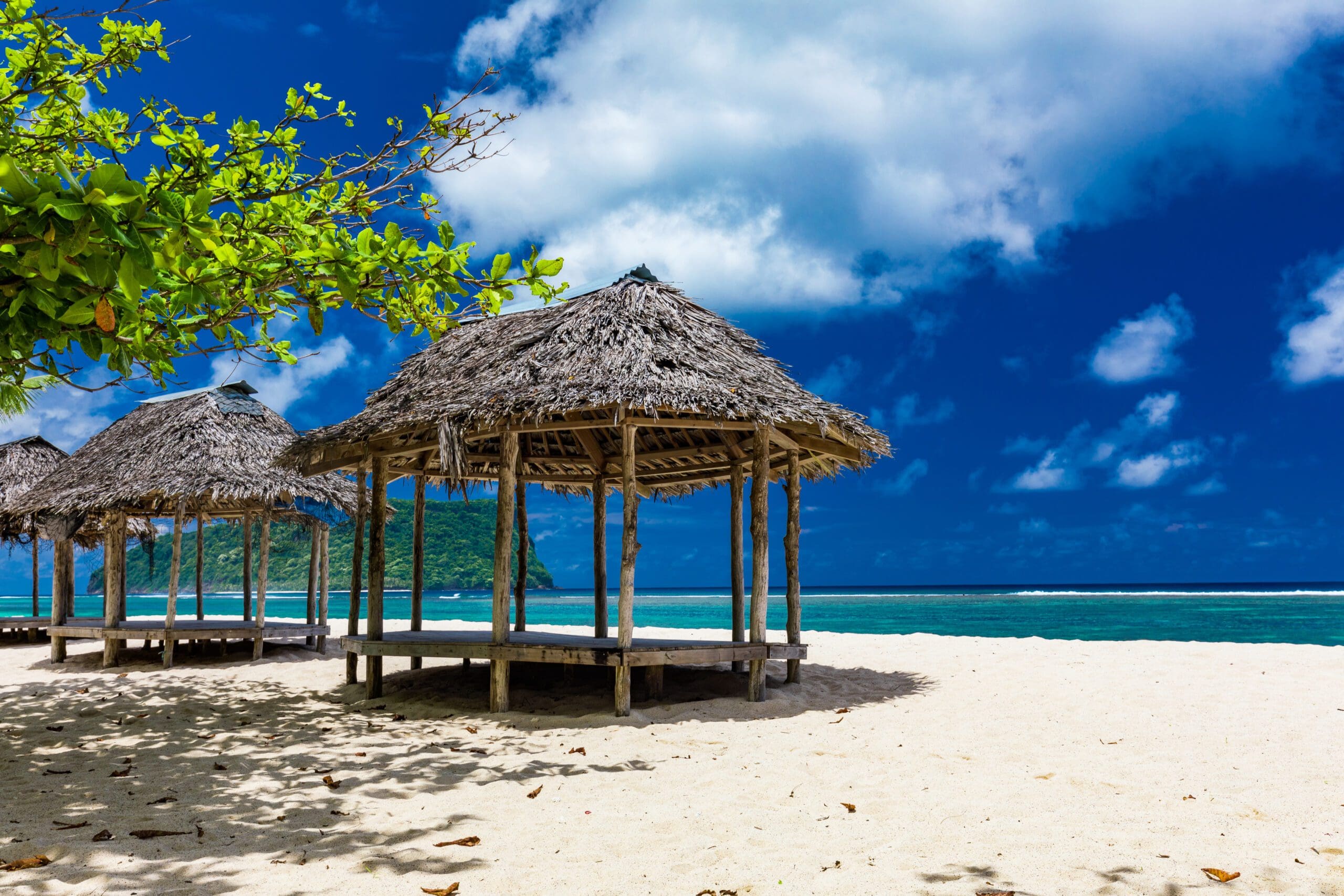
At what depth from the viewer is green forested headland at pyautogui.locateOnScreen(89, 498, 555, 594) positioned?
69562 mm

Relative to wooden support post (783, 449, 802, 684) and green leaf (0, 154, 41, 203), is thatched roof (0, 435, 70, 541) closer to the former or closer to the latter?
wooden support post (783, 449, 802, 684)

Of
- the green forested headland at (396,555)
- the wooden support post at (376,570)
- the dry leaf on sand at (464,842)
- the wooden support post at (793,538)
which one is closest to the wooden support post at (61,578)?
the wooden support post at (376,570)

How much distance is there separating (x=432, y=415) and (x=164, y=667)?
25.8ft

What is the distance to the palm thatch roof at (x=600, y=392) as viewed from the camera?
7.46 meters

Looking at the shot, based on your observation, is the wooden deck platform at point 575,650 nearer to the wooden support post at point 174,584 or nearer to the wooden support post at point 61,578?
the wooden support post at point 174,584

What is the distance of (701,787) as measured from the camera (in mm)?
5371

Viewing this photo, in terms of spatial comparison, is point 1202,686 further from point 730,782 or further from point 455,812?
point 455,812

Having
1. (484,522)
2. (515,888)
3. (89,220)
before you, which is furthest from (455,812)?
(484,522)

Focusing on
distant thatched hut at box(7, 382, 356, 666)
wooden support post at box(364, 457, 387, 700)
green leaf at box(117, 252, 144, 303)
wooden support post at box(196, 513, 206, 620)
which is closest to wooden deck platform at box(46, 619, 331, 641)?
distant thatched hut at box(7, 382, 356, 666)

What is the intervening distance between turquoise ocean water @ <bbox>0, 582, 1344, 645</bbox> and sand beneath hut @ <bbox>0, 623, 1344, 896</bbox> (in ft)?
42.9

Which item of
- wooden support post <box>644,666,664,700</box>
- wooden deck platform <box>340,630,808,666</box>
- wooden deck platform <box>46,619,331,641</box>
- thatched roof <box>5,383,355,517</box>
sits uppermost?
thatched roof <box>5,383,355,517</box>

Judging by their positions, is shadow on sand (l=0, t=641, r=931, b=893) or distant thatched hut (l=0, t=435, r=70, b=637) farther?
distant thatched hut (l=0, t=435, r=70, b=637)

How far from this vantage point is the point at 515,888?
3.71 meters

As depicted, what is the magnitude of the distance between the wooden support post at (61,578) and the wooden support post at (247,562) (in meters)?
2.89
